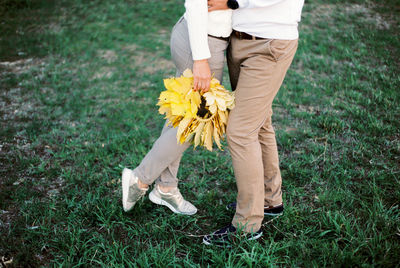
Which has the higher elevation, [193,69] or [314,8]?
[193,69]

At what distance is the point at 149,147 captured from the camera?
306 cm

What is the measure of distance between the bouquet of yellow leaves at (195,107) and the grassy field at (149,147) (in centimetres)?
63

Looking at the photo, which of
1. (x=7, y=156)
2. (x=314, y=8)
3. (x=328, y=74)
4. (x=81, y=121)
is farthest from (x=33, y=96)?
(x=314, y=8)

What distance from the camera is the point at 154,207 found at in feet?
7.75

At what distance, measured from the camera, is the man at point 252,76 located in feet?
5.64

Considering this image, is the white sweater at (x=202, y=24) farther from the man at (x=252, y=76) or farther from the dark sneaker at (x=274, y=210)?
the dark sneaker at (x=274, y=210)

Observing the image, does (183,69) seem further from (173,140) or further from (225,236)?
(225,236)

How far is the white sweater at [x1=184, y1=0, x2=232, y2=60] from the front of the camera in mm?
1699

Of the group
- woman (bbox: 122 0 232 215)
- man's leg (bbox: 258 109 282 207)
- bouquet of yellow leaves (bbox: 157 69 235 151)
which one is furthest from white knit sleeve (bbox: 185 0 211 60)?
man's leg (bbox: 258 109 282 207)

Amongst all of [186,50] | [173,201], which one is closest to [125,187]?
[173,201]

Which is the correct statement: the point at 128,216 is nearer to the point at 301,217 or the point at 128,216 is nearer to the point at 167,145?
the point at 167,145

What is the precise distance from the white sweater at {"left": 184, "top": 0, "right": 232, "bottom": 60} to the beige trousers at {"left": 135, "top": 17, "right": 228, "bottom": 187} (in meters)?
0.06

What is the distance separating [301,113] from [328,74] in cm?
108

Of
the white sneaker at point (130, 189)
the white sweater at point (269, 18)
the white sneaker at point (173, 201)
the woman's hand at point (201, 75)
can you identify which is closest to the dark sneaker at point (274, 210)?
the white sneaker at point (173, 201)
